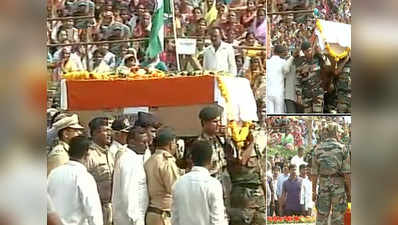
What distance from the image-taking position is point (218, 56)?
162 cm

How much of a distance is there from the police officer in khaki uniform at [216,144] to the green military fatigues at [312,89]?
0.26 m

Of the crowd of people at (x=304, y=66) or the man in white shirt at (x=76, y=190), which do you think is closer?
the man in white shirt at (x=76, y=190)

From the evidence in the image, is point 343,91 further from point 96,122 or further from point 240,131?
point 96,122

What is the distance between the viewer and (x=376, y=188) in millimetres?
848

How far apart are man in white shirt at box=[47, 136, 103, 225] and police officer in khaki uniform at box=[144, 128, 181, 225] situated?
0.15 metres

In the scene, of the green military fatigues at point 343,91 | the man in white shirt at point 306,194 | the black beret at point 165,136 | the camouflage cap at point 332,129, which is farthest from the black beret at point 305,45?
the black beret at point 165,136

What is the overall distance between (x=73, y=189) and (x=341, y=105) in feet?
2.49

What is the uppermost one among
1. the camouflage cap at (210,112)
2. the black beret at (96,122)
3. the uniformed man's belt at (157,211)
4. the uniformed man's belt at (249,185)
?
the camouflage cap at (210,112)

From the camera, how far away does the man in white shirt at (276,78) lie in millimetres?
1645

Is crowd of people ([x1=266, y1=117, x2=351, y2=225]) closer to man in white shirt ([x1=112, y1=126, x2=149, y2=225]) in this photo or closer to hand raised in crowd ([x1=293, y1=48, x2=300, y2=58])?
hand raised in crowd ([x1=293, y1=48, x2=300, y2=58])

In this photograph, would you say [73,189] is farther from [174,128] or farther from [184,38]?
[184,38]

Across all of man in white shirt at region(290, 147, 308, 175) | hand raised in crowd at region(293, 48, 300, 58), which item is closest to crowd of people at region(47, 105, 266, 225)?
man in white shirt at region(290, 147, 308, 175)

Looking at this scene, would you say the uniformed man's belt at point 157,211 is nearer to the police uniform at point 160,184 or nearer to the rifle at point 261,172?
the police uniform at point 160,184

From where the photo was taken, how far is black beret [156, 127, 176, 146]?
1604mm
